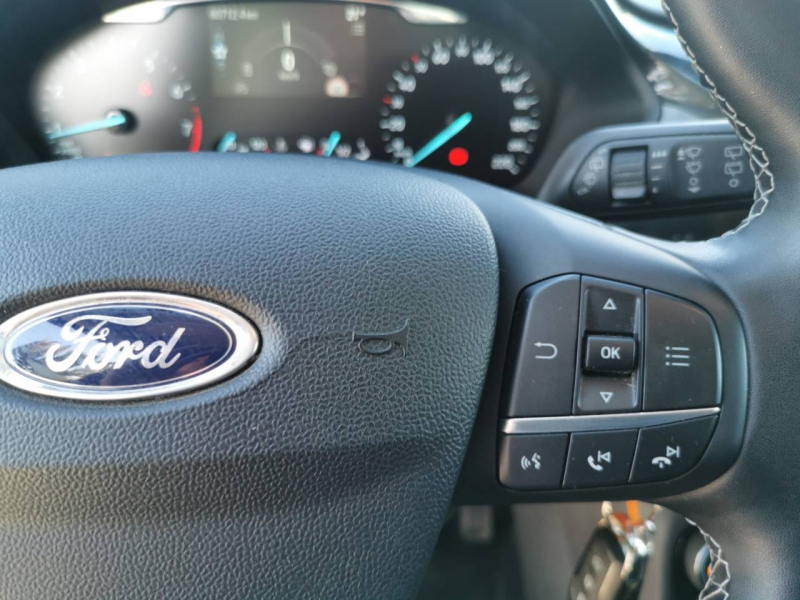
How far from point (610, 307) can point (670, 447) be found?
5.2 inches

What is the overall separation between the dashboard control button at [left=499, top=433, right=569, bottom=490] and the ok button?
7cm

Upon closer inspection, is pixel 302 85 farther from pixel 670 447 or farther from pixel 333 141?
pixel 670 447

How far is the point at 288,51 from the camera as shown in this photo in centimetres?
144

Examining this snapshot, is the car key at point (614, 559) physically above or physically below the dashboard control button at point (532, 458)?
below

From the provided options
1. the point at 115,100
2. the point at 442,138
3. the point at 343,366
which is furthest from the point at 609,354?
the point at 115,100

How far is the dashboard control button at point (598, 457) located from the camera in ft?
2.07

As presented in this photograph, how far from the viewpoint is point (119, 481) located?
0.54 metres

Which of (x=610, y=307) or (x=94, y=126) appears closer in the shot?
(x=610, y=307)

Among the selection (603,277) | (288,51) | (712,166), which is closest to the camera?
(603,277)

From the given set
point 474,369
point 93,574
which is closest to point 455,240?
point 474,369

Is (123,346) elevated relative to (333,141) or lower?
elevated

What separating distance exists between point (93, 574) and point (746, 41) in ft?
2.24

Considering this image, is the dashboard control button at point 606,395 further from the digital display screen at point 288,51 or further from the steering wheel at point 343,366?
the digital display screen at point 288,51

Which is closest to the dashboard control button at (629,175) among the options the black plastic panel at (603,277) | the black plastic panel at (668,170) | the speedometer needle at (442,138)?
the black plastic panel at (668,170)
